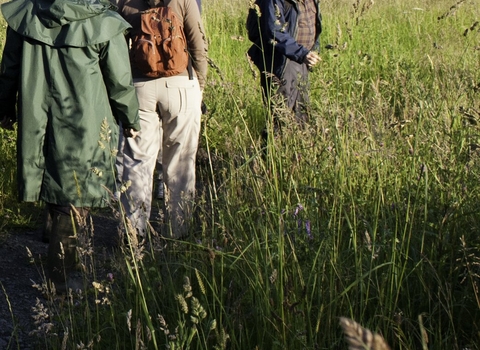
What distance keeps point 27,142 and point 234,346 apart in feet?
5.49

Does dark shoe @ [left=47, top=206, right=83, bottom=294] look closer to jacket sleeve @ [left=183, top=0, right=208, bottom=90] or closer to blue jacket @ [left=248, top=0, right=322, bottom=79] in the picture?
jacket sleeve @ [left=183, top=0, right=208, bottom=90]

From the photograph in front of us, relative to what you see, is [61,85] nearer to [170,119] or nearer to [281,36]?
[170,119]

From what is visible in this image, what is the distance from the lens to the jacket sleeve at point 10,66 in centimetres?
394

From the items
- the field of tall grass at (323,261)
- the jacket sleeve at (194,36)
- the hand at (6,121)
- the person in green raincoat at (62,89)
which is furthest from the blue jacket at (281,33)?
the hand at (6,121)

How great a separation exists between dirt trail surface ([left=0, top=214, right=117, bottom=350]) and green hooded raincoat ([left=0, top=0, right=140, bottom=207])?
0.44m

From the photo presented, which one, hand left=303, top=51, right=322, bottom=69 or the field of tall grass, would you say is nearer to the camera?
the field of tall grass

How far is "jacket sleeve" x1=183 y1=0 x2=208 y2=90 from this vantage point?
466 centimetres

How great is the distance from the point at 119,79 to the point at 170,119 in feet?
2.73

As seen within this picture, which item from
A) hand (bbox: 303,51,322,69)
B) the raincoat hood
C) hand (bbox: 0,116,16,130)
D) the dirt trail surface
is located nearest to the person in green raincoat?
the raincoat hood

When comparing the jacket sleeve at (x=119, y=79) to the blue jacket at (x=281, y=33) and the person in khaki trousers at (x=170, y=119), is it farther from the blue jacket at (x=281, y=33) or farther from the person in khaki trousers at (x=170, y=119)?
the blue jacket at (x=281, y=33)

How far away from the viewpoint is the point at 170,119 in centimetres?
488

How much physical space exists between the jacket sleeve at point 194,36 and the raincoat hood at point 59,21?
0.82 m

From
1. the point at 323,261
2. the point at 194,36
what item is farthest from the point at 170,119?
the point at 323,261

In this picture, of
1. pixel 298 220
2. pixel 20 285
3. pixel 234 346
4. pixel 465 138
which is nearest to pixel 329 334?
pixel 234 346
